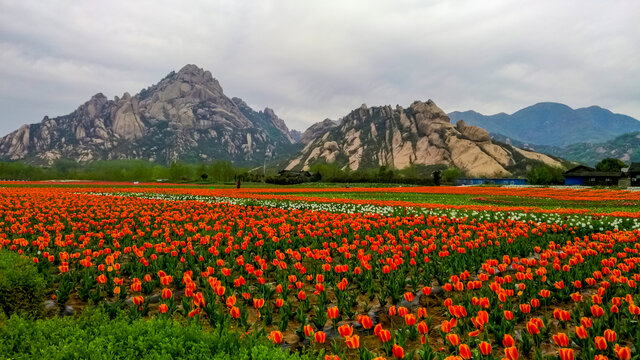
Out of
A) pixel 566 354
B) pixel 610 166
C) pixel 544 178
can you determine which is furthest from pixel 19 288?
pixel 610 166

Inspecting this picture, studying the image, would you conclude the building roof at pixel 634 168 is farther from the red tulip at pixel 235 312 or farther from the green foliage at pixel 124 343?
the green foliage at pixel 124 343

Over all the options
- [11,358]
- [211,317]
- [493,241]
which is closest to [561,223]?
[493,241]

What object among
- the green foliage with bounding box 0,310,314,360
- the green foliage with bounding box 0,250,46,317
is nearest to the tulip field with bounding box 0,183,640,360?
the green foliage with bounding box 0,310,314,360

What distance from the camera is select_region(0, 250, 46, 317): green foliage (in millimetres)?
5249

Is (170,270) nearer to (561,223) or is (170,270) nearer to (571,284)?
(571,284)

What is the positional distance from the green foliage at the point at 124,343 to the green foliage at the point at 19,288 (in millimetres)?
1987

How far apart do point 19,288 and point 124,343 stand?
10.9 ft

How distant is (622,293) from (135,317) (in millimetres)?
8581

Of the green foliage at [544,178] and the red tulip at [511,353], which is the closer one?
the red tulip at [511,353]

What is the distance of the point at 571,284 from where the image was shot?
287 inches

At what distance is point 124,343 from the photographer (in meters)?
3.52

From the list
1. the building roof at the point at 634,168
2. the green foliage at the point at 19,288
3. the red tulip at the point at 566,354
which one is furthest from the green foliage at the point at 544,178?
the green foliage at the point at 19,288

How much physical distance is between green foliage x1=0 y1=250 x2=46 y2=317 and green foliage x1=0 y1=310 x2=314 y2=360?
1987 mm

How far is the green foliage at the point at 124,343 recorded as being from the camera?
3.25 m
